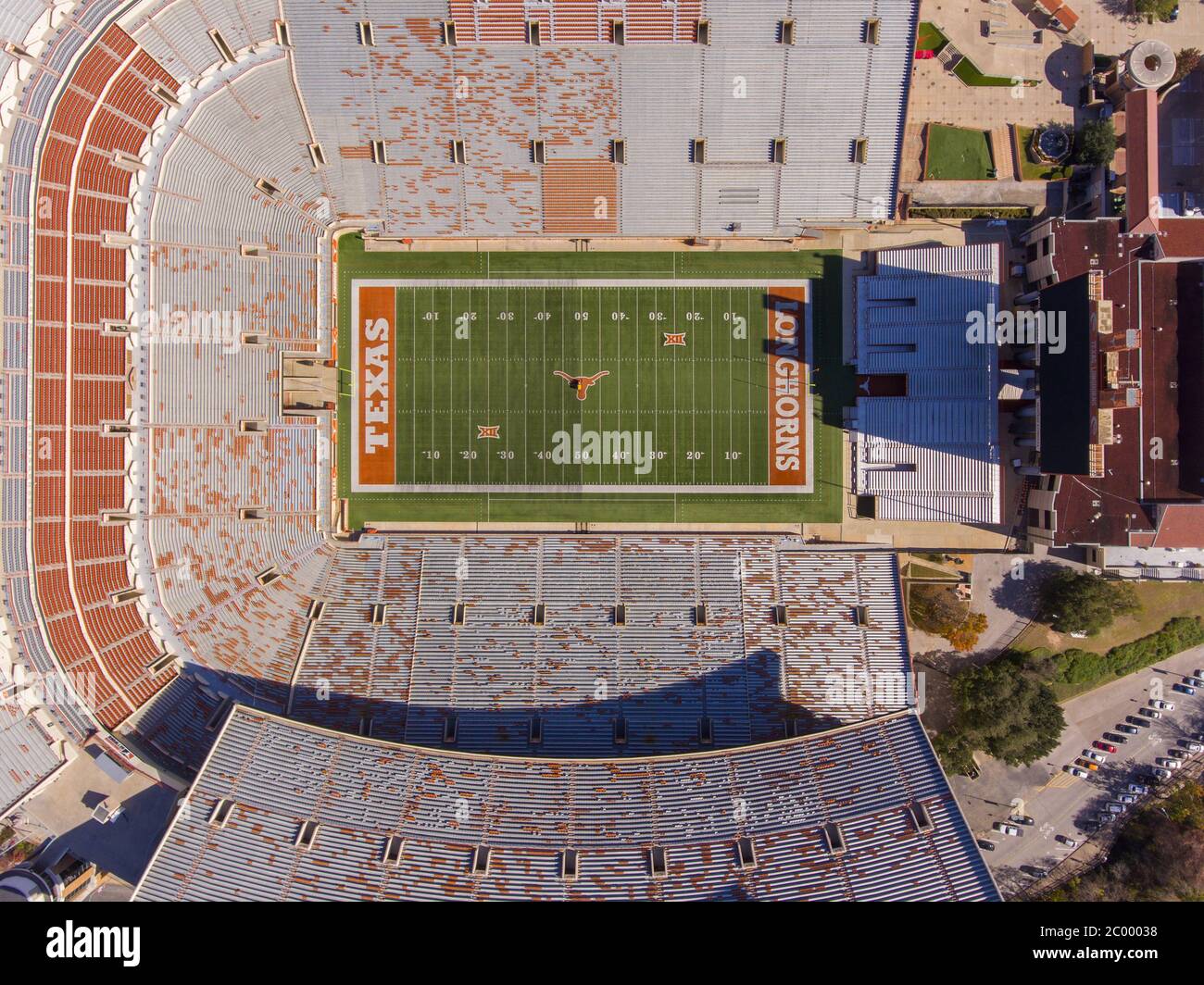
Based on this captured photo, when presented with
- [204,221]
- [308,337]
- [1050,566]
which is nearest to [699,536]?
[1050,566]

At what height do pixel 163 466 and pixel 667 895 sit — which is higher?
pixel 163 466

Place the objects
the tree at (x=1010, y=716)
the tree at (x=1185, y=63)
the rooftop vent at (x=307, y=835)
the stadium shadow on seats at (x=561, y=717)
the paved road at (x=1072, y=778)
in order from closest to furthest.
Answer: the rooftop vent at (x=307, y=835), the stadium shadow on seats at (x=561, y=717), the tree at (x=1010, y=716), the tree at (x=1185, y=63), the paved road at (x=1072, y=778)

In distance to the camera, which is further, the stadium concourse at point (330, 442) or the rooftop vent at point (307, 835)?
the stadium concourse at point (330, 442)

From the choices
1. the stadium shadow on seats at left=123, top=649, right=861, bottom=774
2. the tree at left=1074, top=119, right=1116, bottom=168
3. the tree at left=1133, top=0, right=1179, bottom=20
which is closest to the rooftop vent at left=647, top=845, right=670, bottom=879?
the stadium shadow on seats at left=123, top=649, right=861, bottom=774

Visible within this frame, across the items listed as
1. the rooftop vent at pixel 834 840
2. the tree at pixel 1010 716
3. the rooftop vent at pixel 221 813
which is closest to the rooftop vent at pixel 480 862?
the rooftop vent at pixel 221 813

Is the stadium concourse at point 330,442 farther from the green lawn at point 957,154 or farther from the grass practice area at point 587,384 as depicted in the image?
the green lawn at point 957,154

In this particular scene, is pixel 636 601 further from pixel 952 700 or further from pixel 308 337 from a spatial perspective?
pixel 308 337

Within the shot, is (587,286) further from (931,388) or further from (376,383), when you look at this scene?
(931,388)

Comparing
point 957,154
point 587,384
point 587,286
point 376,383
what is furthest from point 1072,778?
point 376,383
